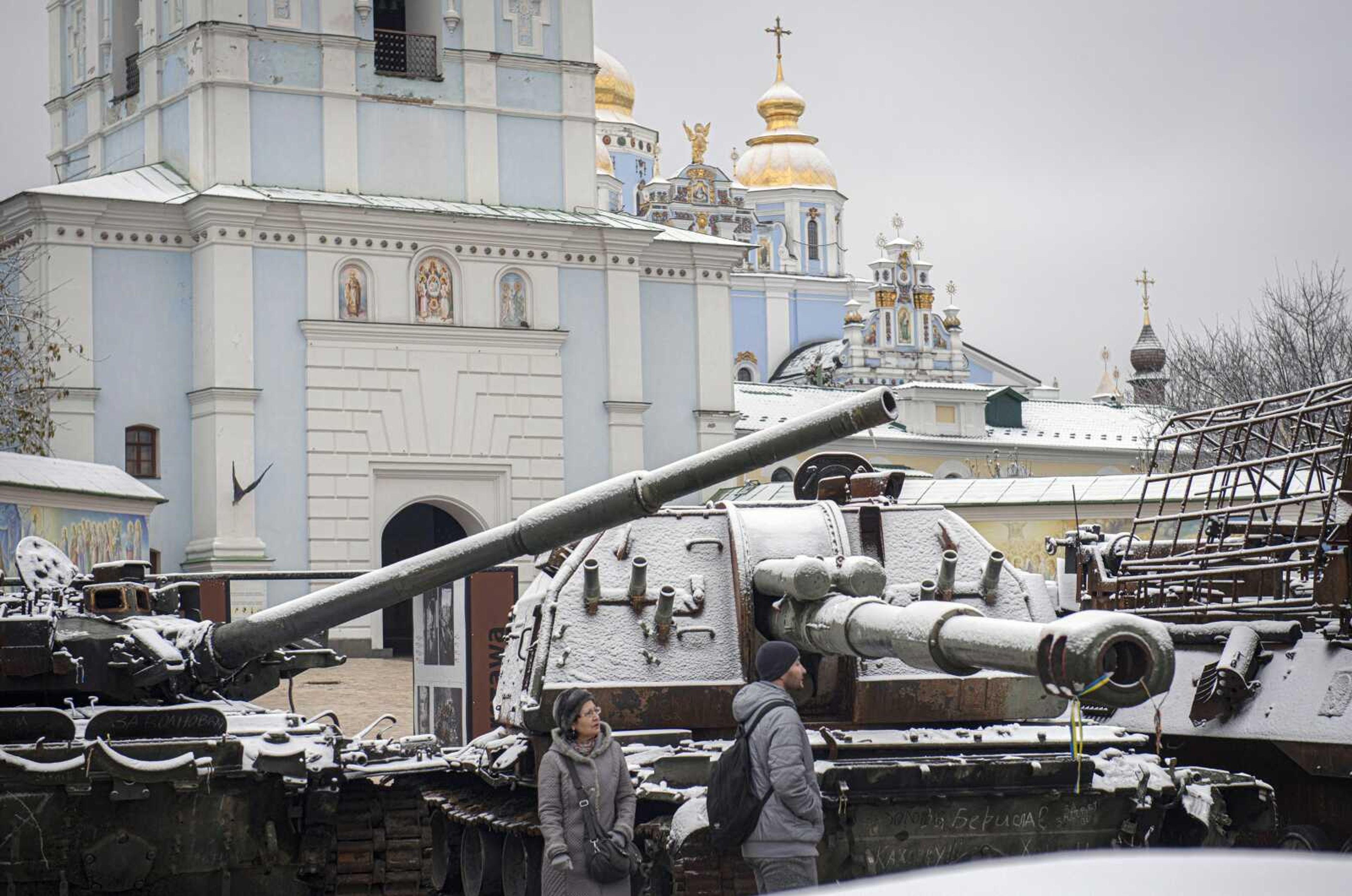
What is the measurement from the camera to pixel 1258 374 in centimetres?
3175

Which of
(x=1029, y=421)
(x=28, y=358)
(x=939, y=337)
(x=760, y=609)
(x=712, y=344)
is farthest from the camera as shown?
(x=939, y=337)

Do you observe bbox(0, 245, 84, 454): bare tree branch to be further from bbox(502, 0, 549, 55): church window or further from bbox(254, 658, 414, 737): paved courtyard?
bbox(502, 0, 549, 55): church window

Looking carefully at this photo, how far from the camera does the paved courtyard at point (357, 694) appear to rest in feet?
65.4

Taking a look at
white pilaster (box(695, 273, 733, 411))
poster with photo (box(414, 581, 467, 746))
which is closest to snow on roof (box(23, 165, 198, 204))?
white pilaster (box(695, 273, 733, 411))

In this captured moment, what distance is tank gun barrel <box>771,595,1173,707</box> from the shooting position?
16.9 feet

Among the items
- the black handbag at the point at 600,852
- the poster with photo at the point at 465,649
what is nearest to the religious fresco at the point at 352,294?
the poster with photo at the point at 465,649

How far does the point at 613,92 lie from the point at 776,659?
54.6m

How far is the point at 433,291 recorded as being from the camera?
29734 mm

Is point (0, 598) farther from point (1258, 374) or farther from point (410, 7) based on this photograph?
point (1258, 374)

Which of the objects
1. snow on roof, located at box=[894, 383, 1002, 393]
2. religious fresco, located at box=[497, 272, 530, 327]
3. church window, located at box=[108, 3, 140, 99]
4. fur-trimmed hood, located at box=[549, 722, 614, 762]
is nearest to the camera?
fur-trimmed hood, located at box=[549, 722, 614, 762]

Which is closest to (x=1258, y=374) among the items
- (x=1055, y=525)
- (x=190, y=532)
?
(x=1055, y=525)

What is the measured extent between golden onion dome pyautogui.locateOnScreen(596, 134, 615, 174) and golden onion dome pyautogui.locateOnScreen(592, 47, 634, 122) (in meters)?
0.83

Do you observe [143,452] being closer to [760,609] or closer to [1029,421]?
[760,609]

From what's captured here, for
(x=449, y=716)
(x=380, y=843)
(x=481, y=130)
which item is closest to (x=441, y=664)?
(x=449, y=716)
